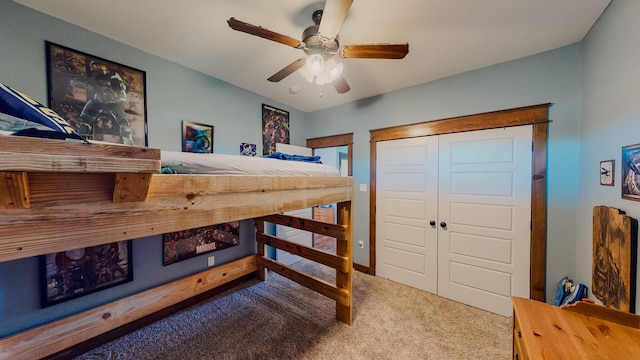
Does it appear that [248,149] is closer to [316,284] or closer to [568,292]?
[316,284]

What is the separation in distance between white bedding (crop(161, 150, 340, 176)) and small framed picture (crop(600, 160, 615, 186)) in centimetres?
209

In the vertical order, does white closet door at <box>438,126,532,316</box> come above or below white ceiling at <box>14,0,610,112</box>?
below

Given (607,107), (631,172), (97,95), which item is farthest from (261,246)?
(607,107)

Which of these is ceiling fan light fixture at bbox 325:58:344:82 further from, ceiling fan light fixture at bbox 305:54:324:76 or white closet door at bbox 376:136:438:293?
white closet door at bbox 376:136:438:293

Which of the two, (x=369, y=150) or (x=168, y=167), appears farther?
(x=369, y=150)

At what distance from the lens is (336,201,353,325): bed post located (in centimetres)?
205

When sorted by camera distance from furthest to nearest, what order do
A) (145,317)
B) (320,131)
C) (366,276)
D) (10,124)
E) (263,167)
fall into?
(320,131), (366,276), (145,317), (263,167), (10,124)

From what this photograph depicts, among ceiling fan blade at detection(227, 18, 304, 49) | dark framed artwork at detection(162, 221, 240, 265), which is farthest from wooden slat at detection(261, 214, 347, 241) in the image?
ceiling fan blade at detection(227, 18, 304, 49)

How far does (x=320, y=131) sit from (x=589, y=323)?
3328mm

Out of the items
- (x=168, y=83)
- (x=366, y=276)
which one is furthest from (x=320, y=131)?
(x=366, y=276)

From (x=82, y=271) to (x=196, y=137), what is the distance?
4.91 ft

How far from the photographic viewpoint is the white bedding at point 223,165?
0.99 m

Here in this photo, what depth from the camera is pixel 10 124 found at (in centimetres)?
58

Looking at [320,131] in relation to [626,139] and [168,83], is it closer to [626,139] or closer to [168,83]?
[168,83]
